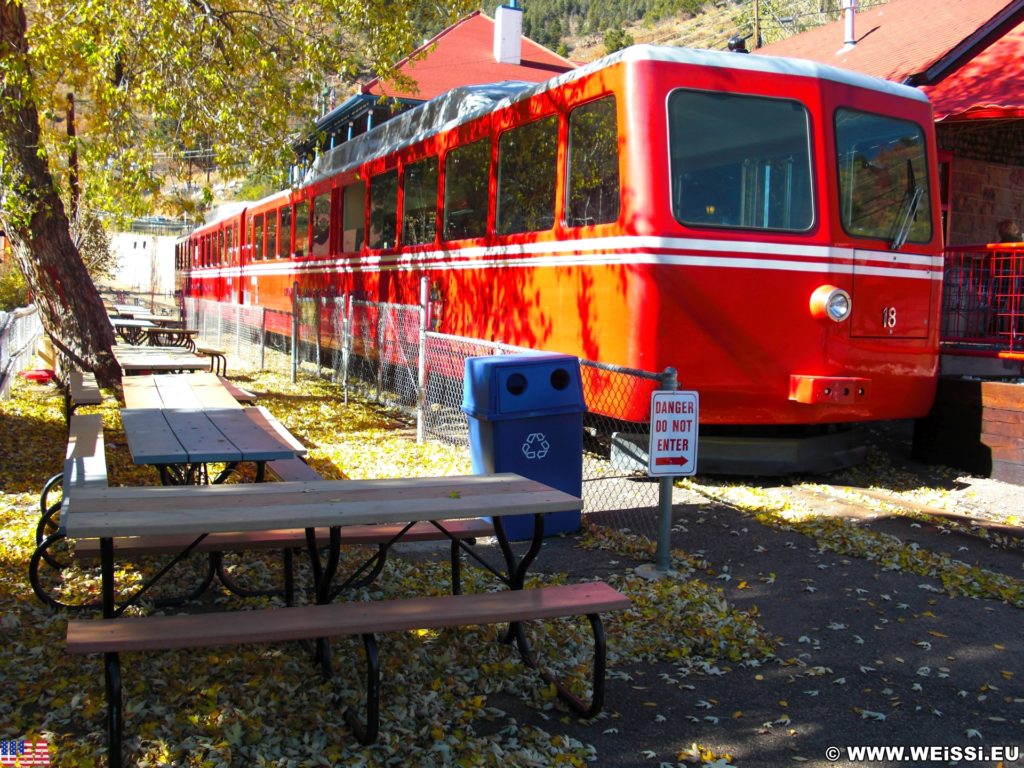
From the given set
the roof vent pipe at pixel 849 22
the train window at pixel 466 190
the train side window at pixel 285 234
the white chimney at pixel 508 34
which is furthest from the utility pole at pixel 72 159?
the white chimney at pixel 508 34

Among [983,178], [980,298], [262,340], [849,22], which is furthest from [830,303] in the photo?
[262,340]

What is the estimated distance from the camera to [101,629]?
304 cm

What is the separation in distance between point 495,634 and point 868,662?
5.28 ft

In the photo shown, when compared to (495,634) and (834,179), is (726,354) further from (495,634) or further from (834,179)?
(495,634)

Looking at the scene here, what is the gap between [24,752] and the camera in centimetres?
313

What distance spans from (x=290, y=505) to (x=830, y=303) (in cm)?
504

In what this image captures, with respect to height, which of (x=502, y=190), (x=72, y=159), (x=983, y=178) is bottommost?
(x=502, y=190)

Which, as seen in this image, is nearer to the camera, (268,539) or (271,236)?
(268,539)

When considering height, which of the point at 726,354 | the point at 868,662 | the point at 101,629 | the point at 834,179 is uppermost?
the point at 834,179

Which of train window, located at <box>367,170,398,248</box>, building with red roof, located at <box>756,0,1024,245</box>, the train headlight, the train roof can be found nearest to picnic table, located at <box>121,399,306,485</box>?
the train roof

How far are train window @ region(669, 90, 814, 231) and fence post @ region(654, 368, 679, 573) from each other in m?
2.20

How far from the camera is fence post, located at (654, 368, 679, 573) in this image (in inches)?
208

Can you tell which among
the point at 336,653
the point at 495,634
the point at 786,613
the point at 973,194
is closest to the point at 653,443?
the point at 786,613

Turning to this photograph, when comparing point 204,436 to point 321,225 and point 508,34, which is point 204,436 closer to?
point 321,225
